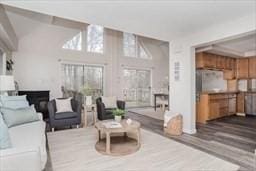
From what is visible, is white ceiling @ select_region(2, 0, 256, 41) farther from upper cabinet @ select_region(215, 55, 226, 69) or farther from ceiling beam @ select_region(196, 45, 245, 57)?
upper cabinet @ select_region(215, 55, 226, 69)

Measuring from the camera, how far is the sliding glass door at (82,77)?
6578 millimetres

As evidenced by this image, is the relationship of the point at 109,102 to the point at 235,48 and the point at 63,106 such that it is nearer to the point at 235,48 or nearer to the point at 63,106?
the point at 63,106

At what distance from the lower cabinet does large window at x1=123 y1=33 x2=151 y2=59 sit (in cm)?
404

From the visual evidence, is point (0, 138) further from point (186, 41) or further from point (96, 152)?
point (186, 41)

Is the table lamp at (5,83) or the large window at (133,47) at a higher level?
the large window at (133,47)

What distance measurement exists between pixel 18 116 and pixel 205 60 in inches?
204

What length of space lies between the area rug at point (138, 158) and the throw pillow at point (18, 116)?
0.64 m

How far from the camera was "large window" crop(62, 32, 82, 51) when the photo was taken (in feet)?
21.3

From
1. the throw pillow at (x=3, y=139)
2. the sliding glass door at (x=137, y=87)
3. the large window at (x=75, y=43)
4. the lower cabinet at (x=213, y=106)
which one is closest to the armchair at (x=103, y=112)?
the lower cabinet at (x=213, y=106)

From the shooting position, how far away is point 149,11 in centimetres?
285

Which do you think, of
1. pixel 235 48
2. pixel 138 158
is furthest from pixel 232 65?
pixel 138 158

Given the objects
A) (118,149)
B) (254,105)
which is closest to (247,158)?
(118,149)

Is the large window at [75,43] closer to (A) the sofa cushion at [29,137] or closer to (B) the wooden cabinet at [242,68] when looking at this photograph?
(A) the sofa cushion at [29,137]

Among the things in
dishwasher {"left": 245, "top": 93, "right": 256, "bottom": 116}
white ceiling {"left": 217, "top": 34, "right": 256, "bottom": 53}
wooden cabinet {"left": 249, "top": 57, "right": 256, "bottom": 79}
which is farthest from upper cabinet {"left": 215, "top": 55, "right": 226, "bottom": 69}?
dishwasher {"left": 245, "top": 93, "right": 256, "bottom": 116}
